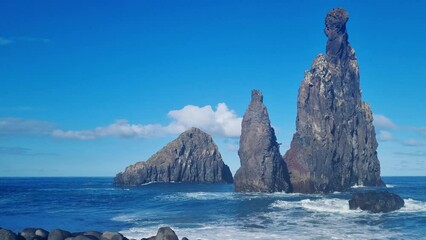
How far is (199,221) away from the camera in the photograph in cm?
4997

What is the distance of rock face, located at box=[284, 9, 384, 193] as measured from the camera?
10275 cm

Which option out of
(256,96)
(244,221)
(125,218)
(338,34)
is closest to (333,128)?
(256,96)

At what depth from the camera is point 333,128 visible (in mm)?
112562

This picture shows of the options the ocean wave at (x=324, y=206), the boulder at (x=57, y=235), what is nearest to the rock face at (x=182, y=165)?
the ocean wave at (x=324, y=206)

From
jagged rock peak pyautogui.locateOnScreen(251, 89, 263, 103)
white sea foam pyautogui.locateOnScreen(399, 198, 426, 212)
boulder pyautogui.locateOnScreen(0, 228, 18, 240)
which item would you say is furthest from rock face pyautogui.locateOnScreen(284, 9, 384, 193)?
boulder pyautogui.locateOnScreen(0, 228, 18, 240)

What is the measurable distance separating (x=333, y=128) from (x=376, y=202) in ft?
181

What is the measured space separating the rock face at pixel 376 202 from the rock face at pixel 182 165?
119428 mm

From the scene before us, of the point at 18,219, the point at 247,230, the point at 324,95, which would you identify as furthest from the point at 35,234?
the point at 324,95

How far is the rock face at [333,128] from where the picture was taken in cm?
10275

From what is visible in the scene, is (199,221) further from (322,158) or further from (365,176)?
(365,176)

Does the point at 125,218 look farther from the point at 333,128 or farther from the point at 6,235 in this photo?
the point at 333,128

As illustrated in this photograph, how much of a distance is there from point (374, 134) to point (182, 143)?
74602 millimetres

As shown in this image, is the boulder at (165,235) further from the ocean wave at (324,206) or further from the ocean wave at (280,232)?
the ocean wave at (324,206)

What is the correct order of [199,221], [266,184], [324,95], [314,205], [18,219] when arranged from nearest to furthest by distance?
[199,221], [18,219], [314,205], [266,184], [324,95]
